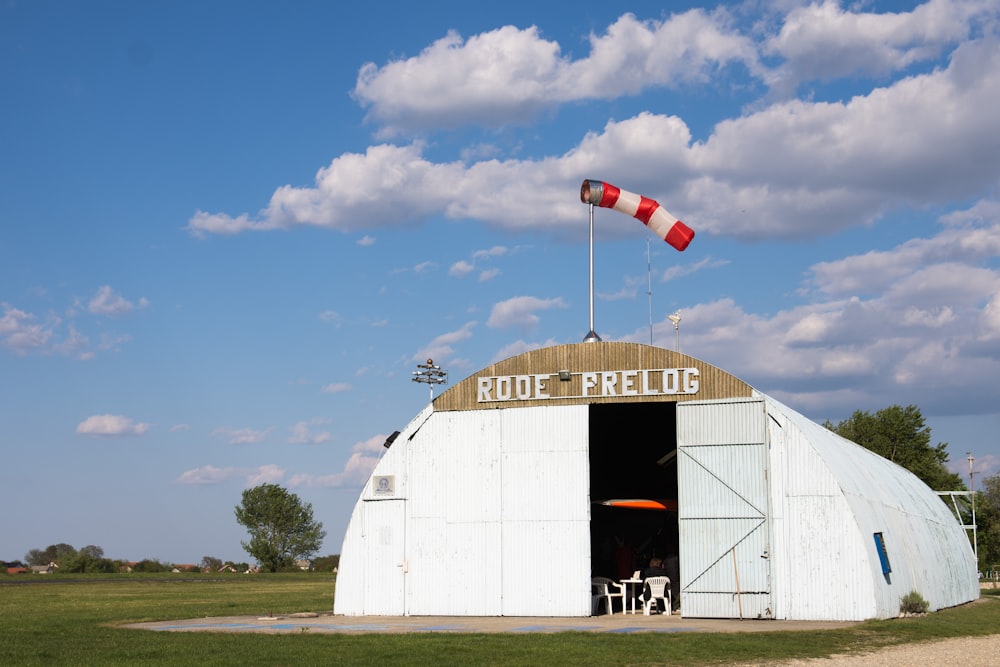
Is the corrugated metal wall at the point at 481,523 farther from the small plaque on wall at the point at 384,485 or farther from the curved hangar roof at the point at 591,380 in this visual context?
the curved hangar roof at the point at 591,380

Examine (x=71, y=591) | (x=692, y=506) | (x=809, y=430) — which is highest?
(x=809, y=430)

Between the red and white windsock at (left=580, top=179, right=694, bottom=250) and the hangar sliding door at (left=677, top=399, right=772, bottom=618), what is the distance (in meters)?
5.63

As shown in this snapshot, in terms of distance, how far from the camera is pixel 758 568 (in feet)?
90.2

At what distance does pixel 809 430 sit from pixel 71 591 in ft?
135

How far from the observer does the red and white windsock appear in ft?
105

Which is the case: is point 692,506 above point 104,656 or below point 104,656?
above

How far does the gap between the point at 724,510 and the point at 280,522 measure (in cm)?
9250

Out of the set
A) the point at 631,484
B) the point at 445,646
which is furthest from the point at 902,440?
the point at 445,646

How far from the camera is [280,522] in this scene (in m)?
115

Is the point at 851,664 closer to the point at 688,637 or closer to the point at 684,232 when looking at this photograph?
the point at 688,637

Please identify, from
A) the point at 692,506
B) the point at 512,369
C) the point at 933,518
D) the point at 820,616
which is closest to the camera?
the point at 820,616

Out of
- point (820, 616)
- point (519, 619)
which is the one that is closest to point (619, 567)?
point (519, 619)

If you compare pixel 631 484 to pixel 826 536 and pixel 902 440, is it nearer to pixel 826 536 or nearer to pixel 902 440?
pixel 826 536

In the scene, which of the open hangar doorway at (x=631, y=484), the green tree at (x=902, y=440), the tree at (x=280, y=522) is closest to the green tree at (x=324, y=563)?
the tree at (x=280, y=522)
